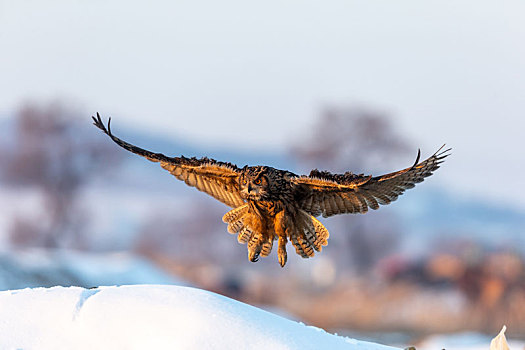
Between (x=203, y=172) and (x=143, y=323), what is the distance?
1.88m

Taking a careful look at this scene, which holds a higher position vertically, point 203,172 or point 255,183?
point 203,172

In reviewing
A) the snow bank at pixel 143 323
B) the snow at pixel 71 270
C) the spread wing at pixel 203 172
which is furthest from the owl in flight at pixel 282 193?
the snow at pixel 71 270

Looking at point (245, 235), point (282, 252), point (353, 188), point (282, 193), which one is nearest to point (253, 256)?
point (245, 235)

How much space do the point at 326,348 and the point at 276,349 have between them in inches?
16.8

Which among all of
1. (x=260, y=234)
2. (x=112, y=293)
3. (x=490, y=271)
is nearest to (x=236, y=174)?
(x=260, y=234)

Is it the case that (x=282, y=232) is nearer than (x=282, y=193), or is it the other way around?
(x=282, y=193)

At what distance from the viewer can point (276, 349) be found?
471 centimetres

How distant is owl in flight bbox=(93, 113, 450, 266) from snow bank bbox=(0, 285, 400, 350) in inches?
41.8

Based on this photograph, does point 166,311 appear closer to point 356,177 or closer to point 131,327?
point 131,327

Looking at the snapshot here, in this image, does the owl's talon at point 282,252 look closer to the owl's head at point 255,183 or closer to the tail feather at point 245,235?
the tail feather at point 245,235

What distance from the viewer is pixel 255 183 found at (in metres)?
5.93

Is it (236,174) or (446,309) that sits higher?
(446,309)

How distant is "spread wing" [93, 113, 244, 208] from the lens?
6238mm

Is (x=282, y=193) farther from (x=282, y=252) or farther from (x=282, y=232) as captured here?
(x=282, y=252)
